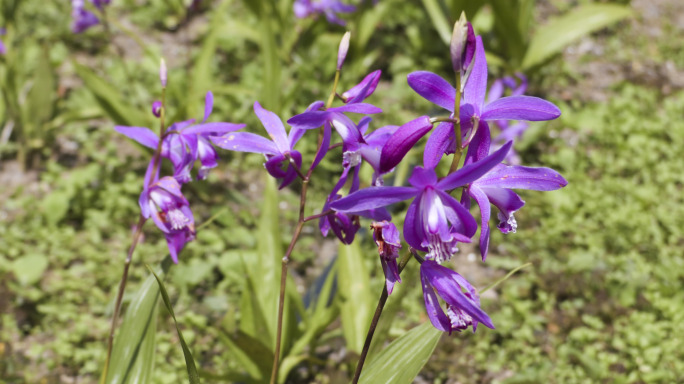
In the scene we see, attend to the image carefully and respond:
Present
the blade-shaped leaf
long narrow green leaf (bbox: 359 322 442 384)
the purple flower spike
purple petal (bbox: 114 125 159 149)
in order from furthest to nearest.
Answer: the blade-shaped leaf
purple petal (bbox: 114 125 159 149)
long narrow green leaf (bbox: 359 322 442 384)
the purple flower spike

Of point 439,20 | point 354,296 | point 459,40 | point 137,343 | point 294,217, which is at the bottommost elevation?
point 294,217

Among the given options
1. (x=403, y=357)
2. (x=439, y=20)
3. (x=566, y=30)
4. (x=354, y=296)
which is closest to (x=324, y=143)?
(x=403, y=357)

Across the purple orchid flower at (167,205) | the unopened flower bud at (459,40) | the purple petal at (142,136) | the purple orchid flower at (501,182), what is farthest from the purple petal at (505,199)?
the purple petal at (142,136)

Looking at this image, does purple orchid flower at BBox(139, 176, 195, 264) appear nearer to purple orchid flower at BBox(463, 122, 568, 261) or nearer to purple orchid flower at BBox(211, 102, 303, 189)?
purple orchid flower at BBox(211, 102, 303, 189)

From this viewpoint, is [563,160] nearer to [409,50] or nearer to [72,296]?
[409,50]

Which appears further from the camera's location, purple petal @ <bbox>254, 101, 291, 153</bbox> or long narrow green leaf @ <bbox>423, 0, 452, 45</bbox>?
long narrow green leaf @ <bbox>423, 0, 452, 45</bbox>

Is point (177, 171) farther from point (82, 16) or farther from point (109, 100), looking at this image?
point (82, 16)

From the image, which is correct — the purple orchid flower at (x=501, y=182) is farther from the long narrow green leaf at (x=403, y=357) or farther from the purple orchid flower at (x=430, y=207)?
the long narrow green leaf at (x=403, y=357)

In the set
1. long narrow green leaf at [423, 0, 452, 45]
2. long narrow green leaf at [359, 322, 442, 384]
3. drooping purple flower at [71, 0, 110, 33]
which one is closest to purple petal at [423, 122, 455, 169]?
long narrow green leaf at [359, 322, 442, 384]
